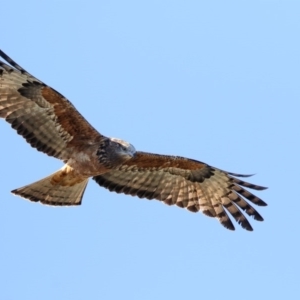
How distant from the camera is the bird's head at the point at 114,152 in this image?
1443 cm

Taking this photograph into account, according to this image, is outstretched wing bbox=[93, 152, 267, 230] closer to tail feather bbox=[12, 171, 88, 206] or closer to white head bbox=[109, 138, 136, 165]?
tail feather bbox=[12, 171, 88, 206]

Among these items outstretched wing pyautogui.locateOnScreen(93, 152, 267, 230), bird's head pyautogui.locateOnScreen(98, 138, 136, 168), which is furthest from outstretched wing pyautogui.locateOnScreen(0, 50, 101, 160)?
outstretched wing pyautogui.locateOnScreen(93, 152, 267, 230)

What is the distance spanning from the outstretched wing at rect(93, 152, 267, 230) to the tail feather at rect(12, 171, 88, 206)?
514mm

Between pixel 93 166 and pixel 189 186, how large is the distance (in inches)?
71.4

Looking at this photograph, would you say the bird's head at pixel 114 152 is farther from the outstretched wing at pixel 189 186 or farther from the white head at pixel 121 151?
the outstretched wing at pixel 189 186

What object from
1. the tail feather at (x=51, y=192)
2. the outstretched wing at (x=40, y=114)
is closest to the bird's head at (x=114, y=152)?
the outstretched wing at (x=40, y=114)

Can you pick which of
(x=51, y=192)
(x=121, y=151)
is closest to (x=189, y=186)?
(x=121, y=151)

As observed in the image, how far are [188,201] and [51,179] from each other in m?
2.10

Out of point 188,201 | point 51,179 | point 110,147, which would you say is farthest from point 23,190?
point 188,201

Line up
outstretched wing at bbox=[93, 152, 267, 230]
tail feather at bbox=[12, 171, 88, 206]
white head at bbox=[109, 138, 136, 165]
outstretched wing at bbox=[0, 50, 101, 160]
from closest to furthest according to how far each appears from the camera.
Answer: outstretched wing at bbox=[0, 50, 101, 160]
white head at bbox=[109, 138, 136, 165]
tail feather at bbox=[12, 171, 88, 206]
outstretched wing at bbox=[93, 152, 267, 230]

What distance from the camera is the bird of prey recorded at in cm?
1420

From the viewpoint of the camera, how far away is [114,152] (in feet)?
47.4

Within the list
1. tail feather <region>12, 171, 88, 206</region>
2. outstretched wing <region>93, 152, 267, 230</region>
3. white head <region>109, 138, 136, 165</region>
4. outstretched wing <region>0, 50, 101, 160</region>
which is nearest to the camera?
outstretched wing <region>0, 50, 101, 160</region>

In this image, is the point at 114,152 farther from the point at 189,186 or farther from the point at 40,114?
the point at 189,186
